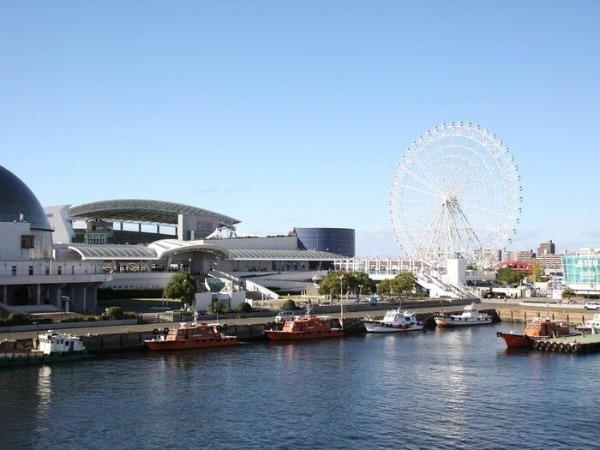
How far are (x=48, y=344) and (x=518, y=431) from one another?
39237 millimetres

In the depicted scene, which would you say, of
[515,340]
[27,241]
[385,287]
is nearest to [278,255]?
[385,287]

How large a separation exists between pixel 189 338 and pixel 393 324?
29.1 meters

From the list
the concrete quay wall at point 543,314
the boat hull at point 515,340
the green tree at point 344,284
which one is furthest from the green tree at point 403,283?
the boat hull at point 515,340

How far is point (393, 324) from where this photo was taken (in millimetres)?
89562

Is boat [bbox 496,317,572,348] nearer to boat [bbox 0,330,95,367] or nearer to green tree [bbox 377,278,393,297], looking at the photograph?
boat [bbox 0,330,95,367]

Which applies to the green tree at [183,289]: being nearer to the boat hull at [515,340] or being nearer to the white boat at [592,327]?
the boat hull at [515,340]

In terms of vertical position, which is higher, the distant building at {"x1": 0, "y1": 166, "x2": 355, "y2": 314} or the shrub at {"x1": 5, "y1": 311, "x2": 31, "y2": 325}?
the distant building at {"x1": 0, "y1": 166, "x2": 355, "y2": 314}

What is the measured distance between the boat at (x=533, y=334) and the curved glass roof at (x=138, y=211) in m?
105

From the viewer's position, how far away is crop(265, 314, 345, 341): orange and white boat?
3115 inches

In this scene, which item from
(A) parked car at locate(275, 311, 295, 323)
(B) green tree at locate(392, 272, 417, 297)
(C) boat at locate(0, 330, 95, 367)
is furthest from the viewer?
(B) green tree at locate(392, 272, 417, 297)

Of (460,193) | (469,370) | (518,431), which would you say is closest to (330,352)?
(469,370)

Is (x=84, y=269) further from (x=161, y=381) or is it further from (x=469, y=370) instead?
(x=469, y=370)

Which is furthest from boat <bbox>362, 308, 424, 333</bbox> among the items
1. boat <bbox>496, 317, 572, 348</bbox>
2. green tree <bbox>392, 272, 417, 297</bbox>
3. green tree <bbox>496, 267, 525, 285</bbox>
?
green tree <bbox>496, 267, 525, 285</bbox>

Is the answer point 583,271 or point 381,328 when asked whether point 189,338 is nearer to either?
point 381,328
